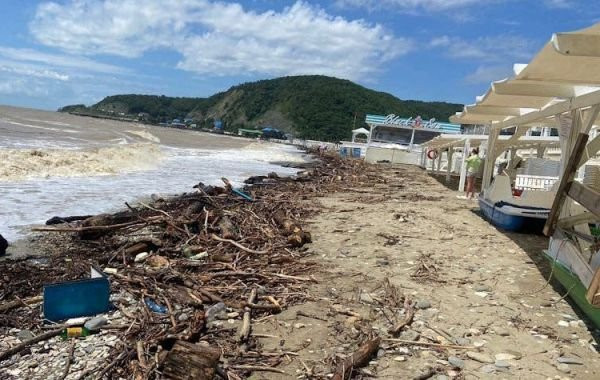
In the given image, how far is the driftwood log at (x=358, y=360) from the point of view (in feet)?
15.1

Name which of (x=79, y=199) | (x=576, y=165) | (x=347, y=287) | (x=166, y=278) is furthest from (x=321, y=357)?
(x=79, y=199)

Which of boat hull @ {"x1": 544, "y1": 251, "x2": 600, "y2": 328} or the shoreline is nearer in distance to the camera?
the shoreline

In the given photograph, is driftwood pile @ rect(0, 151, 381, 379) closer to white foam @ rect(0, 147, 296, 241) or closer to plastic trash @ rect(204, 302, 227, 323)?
plastic trash @ rect(204, 302, 227, 323)

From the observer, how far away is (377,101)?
597 feet

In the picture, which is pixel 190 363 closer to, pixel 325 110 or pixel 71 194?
pixel 71 194

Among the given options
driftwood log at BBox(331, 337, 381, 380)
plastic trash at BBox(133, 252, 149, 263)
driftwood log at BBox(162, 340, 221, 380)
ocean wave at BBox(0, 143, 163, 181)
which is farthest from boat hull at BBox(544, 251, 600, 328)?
ocean wave at BBox(0, 143, 163, 181)

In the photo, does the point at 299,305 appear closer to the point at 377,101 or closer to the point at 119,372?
the point at 119,372

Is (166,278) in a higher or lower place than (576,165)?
lower

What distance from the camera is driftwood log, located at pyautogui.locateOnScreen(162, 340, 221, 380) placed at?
14.5 feet

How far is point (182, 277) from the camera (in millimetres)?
7363

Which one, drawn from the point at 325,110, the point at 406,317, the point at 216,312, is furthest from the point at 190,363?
the point at 325,110

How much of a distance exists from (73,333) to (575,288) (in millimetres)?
6025

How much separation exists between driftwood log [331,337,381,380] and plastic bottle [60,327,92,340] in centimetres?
260

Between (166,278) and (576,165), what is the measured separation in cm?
602
